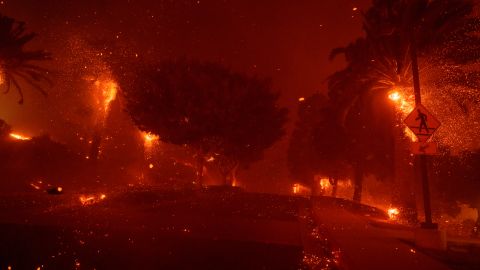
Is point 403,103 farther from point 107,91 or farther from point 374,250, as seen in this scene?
point 107,91

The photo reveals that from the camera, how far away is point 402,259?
801 cm

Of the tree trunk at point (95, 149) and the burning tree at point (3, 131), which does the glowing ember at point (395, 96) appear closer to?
the burning tree at point (3, 131)

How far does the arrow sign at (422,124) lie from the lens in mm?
11078

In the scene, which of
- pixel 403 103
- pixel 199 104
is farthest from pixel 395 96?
pixel 199 104

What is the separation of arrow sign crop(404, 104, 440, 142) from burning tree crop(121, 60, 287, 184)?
19.5m

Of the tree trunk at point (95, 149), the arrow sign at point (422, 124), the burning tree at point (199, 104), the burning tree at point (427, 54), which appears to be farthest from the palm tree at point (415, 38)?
the tree trunk at point (95, 149)

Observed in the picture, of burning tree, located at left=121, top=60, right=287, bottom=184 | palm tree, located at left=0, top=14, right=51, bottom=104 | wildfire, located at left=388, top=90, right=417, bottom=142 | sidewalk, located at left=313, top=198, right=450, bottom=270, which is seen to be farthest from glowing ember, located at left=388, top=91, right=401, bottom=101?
palm tree, located at left=0, top=14, right=51, bottom=104

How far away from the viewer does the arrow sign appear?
1108 centimetres

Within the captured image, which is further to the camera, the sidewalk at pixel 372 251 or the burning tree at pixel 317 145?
the burning tree at pixel 317 145

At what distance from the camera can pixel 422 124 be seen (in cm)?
1115

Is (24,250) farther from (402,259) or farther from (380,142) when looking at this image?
(380,142)

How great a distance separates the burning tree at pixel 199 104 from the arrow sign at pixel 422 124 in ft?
64.0

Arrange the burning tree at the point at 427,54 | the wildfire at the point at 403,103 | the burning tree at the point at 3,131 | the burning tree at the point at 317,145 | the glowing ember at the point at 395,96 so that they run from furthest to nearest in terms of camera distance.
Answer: the burning tree at the point at 317,145
the burning tree at the point at 3,131
the glowing ember at the point at 395,96
the wildfire at the point at 403,103
the burning tree at the point at 427,54

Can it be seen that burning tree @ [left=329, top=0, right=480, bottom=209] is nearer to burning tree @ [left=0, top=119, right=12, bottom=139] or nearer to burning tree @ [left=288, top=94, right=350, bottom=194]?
burning tree @ [left=288, top=94, right=350, bottom=194]
